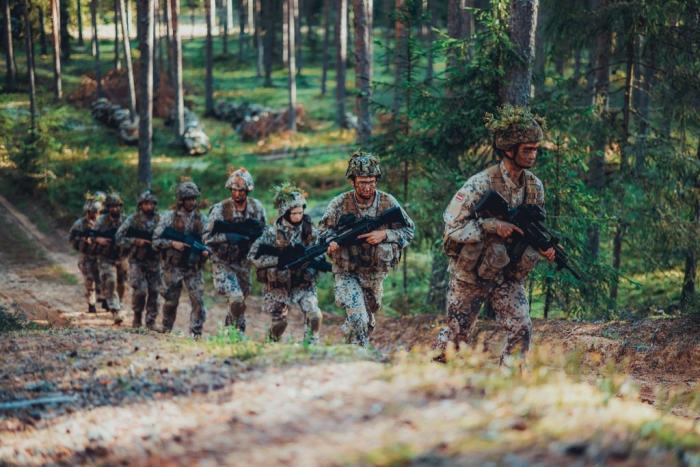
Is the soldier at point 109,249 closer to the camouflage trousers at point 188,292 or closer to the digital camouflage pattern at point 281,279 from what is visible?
the camouflage trousers at point 188,292

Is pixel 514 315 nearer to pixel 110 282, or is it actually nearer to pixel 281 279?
pixel 281 279

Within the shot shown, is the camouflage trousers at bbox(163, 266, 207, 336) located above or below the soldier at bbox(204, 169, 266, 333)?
below

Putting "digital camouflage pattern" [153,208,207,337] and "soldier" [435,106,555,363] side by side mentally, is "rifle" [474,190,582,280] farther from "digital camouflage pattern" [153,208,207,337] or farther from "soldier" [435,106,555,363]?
"digital camouflage pattern" [153,208,207,337]

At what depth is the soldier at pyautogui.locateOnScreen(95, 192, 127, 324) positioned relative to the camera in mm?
14656

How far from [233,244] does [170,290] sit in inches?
80.6

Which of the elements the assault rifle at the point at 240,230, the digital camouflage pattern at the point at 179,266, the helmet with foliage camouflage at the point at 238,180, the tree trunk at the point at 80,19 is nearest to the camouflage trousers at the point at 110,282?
the digital camouflage pattern at the point at 179,266

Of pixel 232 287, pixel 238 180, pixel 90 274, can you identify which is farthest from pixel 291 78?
pixel 232 287

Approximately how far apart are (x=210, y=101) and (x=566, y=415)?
38.1 metres

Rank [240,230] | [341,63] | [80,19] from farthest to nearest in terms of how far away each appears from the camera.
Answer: [80,19] < [341,63] < [240,230]

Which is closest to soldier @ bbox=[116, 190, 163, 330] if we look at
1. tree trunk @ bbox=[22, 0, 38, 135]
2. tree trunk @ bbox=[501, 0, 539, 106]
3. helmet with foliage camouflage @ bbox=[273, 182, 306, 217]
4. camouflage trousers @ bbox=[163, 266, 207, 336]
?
camouflage trousers @ bbox=[163, 266, 207, 336]

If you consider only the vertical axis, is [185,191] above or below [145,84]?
below

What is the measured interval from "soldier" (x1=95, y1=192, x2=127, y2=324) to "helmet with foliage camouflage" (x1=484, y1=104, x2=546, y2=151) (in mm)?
9712

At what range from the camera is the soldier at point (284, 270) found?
377 inches

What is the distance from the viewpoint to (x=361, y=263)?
28.3 ft
